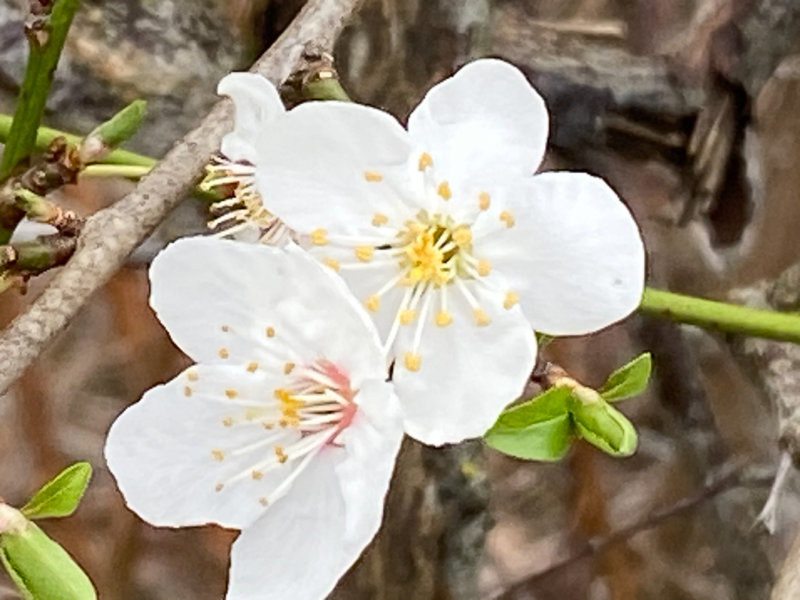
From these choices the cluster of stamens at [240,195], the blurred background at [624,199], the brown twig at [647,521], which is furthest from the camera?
the brown twig at [647,521]

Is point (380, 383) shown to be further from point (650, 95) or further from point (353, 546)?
point (650, 95)

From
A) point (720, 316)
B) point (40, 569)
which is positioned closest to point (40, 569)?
point (40, 569)

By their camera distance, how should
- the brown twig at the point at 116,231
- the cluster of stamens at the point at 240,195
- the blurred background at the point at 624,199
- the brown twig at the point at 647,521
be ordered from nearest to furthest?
1. the brown twig at the point at 116,231
2. the cluster of stamens at the point at 240,195
3. the blurred background at the point at 624,199
4. the brown twig at the point at 647,521

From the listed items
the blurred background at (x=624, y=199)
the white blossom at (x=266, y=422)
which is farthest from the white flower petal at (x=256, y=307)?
the blurred background at (x=624, y=199)

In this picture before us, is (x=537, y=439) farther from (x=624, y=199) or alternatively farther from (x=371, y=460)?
(x=624, y=199)

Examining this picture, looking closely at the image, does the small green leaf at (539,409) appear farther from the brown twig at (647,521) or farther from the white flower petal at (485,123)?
the brown twig at (647,521)

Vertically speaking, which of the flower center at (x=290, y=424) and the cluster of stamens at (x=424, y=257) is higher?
the cluster of stamens at (x=424, y=257)

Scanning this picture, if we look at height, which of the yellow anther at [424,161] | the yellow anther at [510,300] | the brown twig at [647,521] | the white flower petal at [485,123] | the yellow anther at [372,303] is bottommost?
the brown twig at [647,521]
